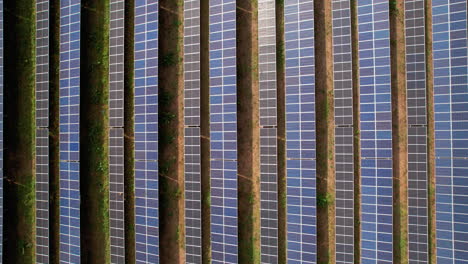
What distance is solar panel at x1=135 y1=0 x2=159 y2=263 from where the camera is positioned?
32.6ft

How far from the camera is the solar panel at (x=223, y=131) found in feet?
32.4

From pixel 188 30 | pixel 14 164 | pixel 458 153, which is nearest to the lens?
pixel 458 153

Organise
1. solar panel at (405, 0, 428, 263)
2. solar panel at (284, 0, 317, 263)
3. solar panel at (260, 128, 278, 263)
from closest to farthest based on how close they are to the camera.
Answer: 1. solar panel at (405, 0, 428, 263)
2. solar panel at (284, 0, 317, 263)
3. solar panel at (260, 128, 278, 263)

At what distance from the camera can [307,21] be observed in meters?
9.70

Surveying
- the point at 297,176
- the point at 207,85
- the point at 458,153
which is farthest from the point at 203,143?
the point at 458,153

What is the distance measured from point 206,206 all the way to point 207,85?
3809 mm

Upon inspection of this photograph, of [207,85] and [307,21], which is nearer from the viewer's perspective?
[307,21]

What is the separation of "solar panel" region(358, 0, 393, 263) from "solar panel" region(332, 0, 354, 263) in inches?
15.3

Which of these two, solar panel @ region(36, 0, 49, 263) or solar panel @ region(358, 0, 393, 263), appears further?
solar panel @ region(36, 0, 49, 263)

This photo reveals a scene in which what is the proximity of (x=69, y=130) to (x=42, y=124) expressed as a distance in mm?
965

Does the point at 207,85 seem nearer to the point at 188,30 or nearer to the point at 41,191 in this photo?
the point at 188,30

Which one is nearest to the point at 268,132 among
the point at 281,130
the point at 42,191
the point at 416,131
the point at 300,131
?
the point at 281,130

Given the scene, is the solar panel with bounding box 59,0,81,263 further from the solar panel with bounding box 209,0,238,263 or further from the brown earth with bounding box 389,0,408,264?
the brown earth with bounding box 389,0,408,264

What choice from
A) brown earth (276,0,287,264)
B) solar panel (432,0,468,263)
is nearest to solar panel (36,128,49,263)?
brown earth (276,0,287,264)
